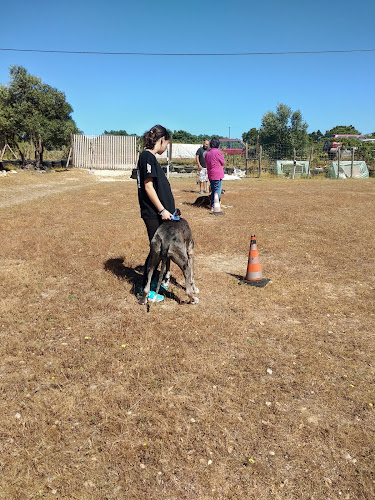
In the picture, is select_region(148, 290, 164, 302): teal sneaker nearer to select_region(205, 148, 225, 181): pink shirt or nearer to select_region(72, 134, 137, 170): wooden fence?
select_region(205, 148, 225, 181): pink shirt

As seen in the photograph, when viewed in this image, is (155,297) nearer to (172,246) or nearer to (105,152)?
(172,246)

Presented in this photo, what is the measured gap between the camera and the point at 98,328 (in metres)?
4.04

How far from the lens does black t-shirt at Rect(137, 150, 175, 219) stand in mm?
4203

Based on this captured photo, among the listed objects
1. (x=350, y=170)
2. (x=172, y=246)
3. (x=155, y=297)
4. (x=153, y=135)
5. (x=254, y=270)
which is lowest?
(x=155, y=297)

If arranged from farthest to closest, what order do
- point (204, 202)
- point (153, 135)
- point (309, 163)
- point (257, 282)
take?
point (309, 163) < point (204, 202) < point (257, 282) < point (153, 135)

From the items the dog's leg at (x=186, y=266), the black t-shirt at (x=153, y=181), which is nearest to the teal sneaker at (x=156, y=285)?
the dog's leg at (x=186, y=266)

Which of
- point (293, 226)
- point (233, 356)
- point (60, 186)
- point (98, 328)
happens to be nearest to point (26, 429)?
point (98, 328)

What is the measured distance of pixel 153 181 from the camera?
4.34 m

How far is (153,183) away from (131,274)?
1849mm

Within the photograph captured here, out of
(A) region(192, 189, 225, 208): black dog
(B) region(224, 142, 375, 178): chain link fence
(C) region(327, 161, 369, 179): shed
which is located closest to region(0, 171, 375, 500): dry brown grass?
(A) region(192, 189, 225, 208): black dog

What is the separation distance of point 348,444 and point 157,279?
292cm

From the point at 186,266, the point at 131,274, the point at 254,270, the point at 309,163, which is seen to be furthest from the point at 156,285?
the point at 309,163

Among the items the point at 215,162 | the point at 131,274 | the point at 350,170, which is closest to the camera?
the point at 131,274

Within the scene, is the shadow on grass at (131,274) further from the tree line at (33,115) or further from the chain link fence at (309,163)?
the chain link fence at (309,163)
